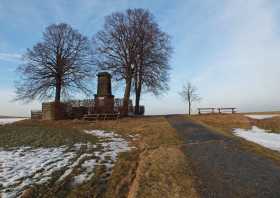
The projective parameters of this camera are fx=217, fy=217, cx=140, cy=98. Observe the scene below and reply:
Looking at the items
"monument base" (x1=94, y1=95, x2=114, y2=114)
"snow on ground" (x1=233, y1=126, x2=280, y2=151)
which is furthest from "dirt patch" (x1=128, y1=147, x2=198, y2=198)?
"monument base" (x1=94, y1=95, x2=114, y2=114)

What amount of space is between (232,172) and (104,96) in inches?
814

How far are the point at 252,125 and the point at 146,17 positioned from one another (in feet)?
58.2

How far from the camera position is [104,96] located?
2516 centimetres

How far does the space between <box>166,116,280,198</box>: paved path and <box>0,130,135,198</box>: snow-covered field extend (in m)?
2.72

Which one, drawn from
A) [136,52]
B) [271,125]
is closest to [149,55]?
[136,52]

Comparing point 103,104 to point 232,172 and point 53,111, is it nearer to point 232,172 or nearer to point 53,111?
point 53,111

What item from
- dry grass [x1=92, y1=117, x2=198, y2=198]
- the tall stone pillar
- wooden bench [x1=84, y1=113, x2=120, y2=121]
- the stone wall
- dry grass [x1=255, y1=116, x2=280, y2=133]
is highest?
the tall stone pillar

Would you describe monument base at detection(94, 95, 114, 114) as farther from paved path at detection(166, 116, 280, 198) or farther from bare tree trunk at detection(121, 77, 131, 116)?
paved path at detection(166, 116, 280, 198)

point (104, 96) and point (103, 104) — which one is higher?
point (104, 96)

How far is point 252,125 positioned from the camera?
19547mm

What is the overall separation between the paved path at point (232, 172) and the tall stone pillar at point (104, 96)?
55.4 ft

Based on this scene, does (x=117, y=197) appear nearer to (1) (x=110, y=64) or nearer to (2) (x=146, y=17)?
(1) (x=110, y=64)

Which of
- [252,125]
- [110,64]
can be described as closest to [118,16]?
[110,64]

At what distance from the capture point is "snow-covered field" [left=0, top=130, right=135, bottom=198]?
5137 mm
